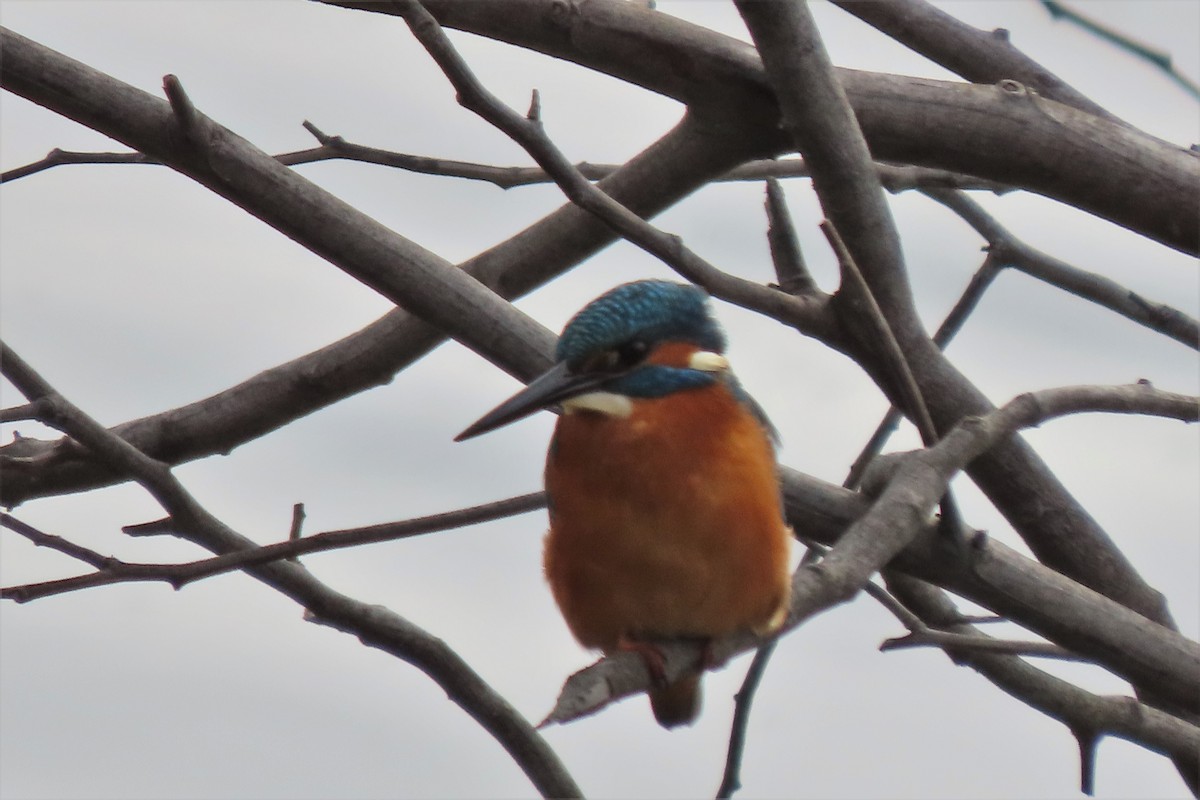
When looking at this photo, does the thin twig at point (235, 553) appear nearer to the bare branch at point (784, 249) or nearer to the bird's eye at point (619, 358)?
the bird's eye at point (619, 358)

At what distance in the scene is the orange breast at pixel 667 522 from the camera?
59.4 inches

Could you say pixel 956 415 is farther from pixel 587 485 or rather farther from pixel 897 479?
pixel 587 485

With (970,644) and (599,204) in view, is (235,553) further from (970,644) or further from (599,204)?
(970,644)

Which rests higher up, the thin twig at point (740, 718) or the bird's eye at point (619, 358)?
the bird's eye at point (619, 358)

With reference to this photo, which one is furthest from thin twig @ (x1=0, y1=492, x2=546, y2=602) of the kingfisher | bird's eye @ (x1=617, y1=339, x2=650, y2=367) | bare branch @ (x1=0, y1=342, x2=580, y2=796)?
bird's eye @ (x1=617, y1=339, x2=650, y2=367)

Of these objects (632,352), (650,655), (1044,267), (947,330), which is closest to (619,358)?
(632,352)

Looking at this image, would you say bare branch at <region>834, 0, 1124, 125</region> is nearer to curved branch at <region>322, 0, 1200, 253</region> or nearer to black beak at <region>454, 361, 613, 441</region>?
curved branch at <region>322, 0, 1200, 253</region>

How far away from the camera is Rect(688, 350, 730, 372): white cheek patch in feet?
5.45

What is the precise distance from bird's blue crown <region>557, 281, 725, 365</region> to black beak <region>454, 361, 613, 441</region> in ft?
0.09

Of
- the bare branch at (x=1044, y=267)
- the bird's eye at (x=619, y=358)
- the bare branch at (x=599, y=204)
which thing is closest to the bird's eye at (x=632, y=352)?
the bird's eye at (x=619, y=358)

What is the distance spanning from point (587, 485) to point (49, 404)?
61 cm

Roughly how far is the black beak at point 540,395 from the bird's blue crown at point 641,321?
0.09ft

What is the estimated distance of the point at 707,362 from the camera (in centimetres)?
167

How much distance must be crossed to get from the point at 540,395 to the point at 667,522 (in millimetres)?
212
